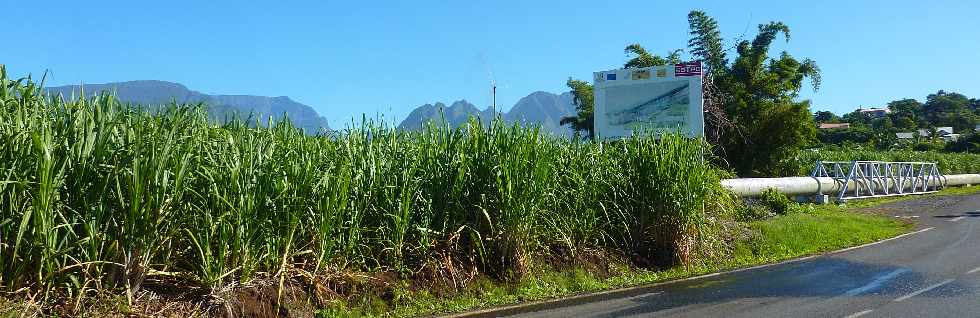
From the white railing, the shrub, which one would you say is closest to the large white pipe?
the white railing

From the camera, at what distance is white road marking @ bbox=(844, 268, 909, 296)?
1040cm

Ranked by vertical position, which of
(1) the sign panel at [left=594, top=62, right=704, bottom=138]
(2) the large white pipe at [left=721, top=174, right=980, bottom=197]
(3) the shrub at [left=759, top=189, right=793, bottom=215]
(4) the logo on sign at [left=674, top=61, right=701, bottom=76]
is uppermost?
(4) the logo on sign at [left=674, top=61, right=701, bottom=76]

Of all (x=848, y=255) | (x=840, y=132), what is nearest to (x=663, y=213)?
(x=848, y=255)

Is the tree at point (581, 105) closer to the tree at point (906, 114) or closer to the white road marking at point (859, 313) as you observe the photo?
the white road marking at point (859, 313)

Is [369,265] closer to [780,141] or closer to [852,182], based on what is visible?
[852,182]

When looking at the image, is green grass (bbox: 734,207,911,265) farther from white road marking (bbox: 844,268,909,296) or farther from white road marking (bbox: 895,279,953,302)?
white road marking (bbox: 895,279,953,302)

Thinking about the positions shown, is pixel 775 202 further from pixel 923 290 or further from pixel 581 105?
pixel 581 105

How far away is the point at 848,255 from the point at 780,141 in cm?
1816

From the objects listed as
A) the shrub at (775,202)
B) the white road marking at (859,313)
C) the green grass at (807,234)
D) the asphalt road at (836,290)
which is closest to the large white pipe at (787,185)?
the shrub at (775,202)

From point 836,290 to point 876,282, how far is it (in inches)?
43.1

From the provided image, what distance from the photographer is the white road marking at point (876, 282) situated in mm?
10398

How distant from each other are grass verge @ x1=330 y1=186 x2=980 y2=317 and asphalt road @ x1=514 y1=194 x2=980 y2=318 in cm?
67

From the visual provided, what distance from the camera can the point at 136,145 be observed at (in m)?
7.03

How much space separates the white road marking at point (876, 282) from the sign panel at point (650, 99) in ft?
29.7
